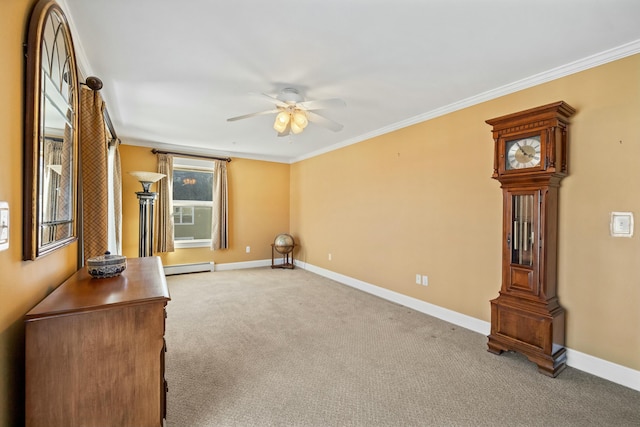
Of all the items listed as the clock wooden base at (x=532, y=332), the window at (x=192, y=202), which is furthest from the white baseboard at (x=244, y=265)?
the clock wooden base at (x=532, y=332)

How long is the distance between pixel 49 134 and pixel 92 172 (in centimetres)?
78

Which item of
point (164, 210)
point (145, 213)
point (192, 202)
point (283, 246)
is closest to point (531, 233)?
point (283, 246)

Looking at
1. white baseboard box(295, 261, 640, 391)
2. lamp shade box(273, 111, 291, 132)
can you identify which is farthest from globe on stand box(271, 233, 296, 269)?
lamp shade box(273, 111, 291, 132)

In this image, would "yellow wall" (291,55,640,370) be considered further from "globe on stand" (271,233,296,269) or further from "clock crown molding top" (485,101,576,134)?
"globe on stand" (271,233,296,269)

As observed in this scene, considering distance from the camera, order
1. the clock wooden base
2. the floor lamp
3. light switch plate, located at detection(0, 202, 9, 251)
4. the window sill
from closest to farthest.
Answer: light switch plate, located at detection(0, 202, 9, 251), the clock wooden base, the floor lamp, the window sill

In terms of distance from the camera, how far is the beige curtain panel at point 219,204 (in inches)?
228

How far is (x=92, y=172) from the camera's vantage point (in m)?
2.17

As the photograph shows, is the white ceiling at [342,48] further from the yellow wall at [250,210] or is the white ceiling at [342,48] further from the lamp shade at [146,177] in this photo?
the yellow wall at [250,210]

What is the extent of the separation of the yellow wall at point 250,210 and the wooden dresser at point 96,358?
14.4 feet

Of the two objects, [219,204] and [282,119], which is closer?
[282,119]

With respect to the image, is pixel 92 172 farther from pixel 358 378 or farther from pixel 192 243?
pixel 192 243

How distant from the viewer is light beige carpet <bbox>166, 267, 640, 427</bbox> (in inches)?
70.9

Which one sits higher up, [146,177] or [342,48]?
[342,48]

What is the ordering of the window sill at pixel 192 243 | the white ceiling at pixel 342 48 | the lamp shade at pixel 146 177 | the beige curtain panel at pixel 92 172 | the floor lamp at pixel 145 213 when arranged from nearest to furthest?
the white ceiling at pixel 342 48 → the beige curtain panel at pixel 92 172 → the lamp shade at pixel 146 177 → the floor lamp at pixel 145 213 → the window sill at pixel 192 243
